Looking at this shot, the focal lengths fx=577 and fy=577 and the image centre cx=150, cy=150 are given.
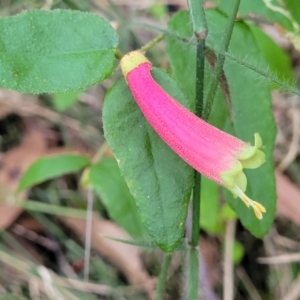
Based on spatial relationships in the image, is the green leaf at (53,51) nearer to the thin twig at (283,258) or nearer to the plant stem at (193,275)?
the plant stem at (193,275)

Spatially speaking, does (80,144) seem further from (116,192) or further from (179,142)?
(179,142)

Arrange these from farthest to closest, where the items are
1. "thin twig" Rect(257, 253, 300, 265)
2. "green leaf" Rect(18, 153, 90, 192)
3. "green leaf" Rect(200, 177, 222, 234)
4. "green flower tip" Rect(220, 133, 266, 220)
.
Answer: "thin twig" Rect(257, 253, 300, 265) → "green leaf" Rect(18, 153, 90, 192) → "green leaf" Rect(200, 177, 222, 234) → "green flower tip" Rect(220, 133, 266, 220)

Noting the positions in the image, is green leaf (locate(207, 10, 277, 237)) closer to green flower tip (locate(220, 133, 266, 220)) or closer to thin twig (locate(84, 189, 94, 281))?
green flower tip (locate(220, 133, 266, 220))

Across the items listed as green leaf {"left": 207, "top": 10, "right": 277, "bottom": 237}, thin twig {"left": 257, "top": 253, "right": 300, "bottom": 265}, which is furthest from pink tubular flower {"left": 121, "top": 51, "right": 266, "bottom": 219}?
thin twig {"left": 257, "top": 253, "right": 300, "bottom": 265}

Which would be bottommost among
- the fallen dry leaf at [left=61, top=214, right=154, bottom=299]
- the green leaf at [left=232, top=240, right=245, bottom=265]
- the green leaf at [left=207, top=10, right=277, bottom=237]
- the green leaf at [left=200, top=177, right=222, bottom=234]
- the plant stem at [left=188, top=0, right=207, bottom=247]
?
the fallen dry leaf at [left=61, top=214, right=154, bottom=299]

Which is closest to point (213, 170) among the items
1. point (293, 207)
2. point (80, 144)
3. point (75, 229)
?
point (293, 207)

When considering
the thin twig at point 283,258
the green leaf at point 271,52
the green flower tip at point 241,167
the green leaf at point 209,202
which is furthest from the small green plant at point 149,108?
the thin twig at point 283,258
